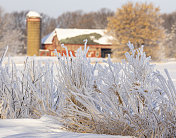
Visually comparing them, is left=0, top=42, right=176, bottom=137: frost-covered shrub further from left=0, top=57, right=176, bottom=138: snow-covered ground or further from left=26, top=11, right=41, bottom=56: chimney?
left=26, top=11, right=41, bottom=56: chimney

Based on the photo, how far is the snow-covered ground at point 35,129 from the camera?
2.65 meters

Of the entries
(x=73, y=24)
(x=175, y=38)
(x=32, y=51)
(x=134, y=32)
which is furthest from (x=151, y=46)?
(x=73, y=24)

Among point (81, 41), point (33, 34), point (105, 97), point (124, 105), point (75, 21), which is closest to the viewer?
point (124, 105)

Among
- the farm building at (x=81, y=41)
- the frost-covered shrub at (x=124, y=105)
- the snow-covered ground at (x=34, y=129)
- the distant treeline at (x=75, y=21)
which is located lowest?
the snow-covered ground at (x=34, y=129)

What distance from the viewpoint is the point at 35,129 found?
2967mm

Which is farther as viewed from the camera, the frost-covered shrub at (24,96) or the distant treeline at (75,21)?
the distant treeline at (75,21)

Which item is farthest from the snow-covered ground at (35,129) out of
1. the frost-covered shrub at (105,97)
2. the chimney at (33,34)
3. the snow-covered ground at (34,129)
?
the chimney at (33,34)

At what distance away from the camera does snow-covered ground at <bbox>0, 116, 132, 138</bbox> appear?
2646mm

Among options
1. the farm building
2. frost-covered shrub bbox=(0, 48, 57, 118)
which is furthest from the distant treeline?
frost-covered shrub bbox=(0, 48, 57, 118)

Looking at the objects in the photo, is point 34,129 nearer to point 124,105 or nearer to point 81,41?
point 124,105

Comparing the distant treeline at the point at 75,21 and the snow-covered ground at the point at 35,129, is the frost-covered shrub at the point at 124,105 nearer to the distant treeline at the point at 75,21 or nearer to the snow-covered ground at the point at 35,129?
the snow-covered ground at the point at 35,129

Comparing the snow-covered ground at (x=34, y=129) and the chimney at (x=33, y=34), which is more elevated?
the chimney at (x=33, y=34)

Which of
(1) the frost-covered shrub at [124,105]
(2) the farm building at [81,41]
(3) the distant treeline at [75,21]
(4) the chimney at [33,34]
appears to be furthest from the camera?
(3) the distant treeline at [75,21]

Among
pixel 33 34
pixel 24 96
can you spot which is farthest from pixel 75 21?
pixel 24 96
